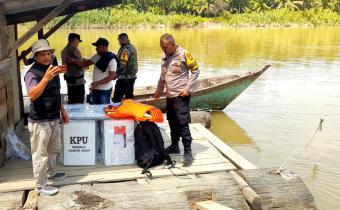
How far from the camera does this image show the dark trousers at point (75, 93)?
288 inches

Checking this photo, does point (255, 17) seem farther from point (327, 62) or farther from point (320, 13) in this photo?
point (327, 62)

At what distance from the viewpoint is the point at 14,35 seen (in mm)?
7172

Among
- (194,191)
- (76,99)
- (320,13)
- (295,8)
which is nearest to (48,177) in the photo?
(194,191)

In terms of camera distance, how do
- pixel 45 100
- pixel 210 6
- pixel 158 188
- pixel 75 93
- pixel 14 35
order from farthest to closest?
pixel 210 6 < pixel 75 93 < pixel 14 35 < pixel 158 188 < pixel 45 100

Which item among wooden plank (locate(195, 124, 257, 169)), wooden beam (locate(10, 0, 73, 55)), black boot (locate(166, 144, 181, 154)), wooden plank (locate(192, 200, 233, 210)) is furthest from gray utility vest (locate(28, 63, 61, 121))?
wooden plank (locate(195, 124, 257, 169))

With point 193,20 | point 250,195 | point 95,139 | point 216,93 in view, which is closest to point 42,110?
point 95,139

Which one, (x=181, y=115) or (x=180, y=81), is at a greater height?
Answer: (x=180, y=81)

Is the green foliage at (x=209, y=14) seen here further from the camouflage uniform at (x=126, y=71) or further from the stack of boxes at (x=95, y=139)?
the stack of boxes at (x=95, y=139)

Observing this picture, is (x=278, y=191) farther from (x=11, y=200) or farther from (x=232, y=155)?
(x=11, y=200)

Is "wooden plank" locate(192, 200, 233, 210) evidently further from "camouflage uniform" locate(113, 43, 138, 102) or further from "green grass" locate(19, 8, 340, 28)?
"green grass" locate(19, 8, 340, 28)

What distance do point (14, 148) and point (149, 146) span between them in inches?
69.7

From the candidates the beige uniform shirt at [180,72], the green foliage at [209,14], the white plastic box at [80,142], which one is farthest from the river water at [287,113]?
the green foliage at [209,14]

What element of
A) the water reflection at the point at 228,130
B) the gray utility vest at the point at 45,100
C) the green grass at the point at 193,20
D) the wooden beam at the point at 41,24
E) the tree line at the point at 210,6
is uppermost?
the tree line at the point at 210,6

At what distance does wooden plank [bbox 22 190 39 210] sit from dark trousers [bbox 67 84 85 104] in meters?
2.85
